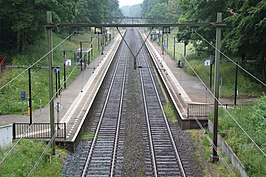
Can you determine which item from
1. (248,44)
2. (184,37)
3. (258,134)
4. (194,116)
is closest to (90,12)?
(184,37)

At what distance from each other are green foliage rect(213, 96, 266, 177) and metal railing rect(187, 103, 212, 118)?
136 centimetres

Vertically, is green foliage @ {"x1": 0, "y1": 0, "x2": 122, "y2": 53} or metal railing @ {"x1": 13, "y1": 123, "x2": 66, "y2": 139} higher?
green foliage @ {"x1": 0, "y1": 0, "x2": 122, "y2": 53}

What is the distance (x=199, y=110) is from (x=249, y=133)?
712 centimetres

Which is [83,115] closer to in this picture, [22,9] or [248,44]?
[248,44]

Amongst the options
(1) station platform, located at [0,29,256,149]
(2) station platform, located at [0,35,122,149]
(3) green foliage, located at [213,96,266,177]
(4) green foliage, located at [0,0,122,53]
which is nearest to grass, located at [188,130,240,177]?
(3) green foliage, located at [213,96,266,177]

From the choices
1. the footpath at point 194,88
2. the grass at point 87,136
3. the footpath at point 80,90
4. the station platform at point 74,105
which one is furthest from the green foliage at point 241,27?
the station platform at point 74,105

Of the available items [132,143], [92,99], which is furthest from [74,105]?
[132,143]

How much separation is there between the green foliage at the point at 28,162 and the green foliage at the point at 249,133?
6.54m

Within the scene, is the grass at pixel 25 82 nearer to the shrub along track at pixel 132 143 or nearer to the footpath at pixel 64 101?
the footpath at pixel 64 101

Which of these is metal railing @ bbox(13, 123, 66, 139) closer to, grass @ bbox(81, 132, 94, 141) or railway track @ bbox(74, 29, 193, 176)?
grass @ bbox(81, 132, 94, 141)

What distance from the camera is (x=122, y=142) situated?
19.8 metres

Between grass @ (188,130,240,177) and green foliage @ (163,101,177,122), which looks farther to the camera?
green foliage @ (163,101,177,122)

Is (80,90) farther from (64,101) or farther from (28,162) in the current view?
(28,162)

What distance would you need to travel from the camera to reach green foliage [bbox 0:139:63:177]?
14164 millimetres
